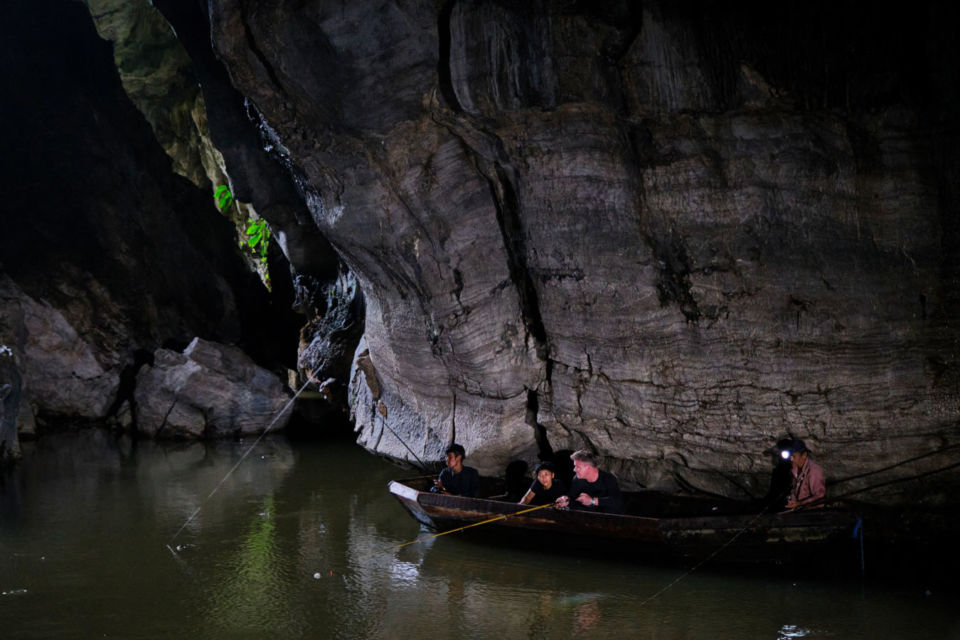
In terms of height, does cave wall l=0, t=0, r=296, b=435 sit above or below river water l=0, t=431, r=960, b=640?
above

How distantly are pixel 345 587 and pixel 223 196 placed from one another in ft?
70.6

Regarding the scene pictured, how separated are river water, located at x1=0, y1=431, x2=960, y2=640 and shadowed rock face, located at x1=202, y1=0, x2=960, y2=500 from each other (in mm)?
2282

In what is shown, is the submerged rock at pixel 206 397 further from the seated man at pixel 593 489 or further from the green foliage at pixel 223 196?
the seated man at pixel 593 489

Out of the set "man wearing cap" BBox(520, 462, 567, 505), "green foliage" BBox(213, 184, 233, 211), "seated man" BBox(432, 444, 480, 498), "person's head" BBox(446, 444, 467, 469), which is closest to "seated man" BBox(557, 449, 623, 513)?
"man wearing cap" BBox(520, 462, 567, 505)

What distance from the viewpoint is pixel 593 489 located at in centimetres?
858

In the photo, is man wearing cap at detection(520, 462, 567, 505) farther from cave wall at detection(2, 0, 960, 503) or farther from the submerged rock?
the submerged rock

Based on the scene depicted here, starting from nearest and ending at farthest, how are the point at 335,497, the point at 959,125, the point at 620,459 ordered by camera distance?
1. the point at 959,125
2. the point at 620,459
3. the point at 335,497

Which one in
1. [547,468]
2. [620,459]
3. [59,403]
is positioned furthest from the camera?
[59,403]

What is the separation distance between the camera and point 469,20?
30.8ft

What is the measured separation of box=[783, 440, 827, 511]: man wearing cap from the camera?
27.8ft

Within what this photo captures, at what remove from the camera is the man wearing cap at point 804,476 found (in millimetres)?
8469

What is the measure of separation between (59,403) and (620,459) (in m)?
14.1

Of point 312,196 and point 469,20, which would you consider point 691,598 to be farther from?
point 312,196

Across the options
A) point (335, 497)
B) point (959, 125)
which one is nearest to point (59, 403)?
point (335, 497)
